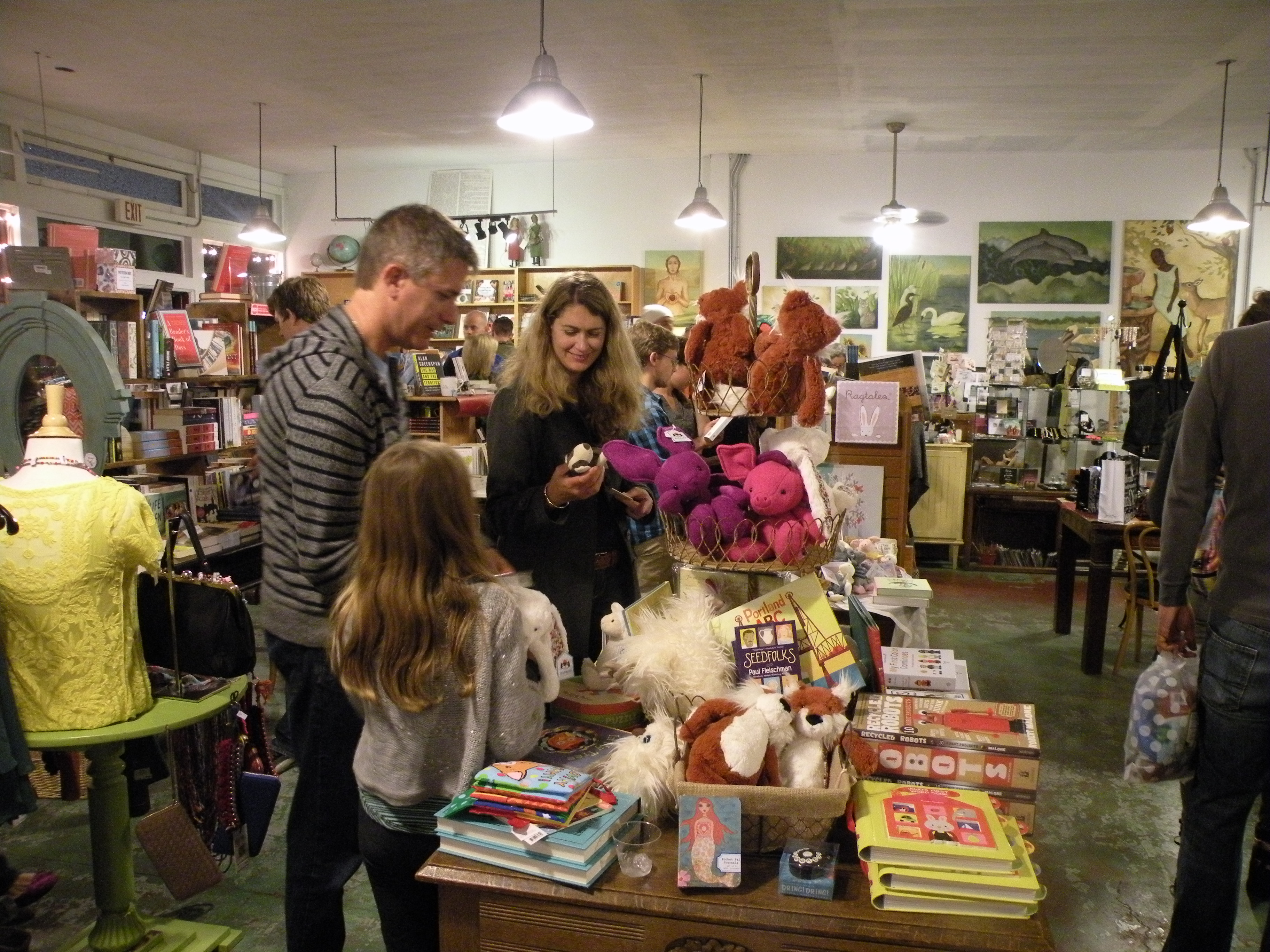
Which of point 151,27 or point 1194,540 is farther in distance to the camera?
point 151,27

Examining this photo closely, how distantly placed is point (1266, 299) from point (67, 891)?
370 cm

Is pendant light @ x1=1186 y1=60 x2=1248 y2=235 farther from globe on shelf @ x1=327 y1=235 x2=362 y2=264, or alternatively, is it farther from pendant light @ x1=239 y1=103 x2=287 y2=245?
globe on shelf @ x1=327 y1=235 x2=362 y2=264

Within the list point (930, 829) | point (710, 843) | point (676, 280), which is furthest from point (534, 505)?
point (676, 280)

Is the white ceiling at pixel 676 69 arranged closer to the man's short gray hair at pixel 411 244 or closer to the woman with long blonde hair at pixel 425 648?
the man's short gray hair at pixel 411 244

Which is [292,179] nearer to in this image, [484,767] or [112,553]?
[112,553]

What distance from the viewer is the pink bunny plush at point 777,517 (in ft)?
5.56

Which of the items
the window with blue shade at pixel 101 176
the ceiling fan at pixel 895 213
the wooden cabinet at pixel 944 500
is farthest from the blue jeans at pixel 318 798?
the window with blue shade at pixel 101 176

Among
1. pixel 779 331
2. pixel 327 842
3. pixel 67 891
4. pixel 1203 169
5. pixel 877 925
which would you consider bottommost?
pixel 67 891

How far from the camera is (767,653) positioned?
5.34ft

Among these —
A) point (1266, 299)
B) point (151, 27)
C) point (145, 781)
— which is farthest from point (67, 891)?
point (151, 27)

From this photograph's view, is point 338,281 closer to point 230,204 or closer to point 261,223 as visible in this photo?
point 230,204

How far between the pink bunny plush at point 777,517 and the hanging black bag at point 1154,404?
16.5ft

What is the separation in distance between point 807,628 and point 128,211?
7.85 meters

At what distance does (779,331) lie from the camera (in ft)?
6.23
